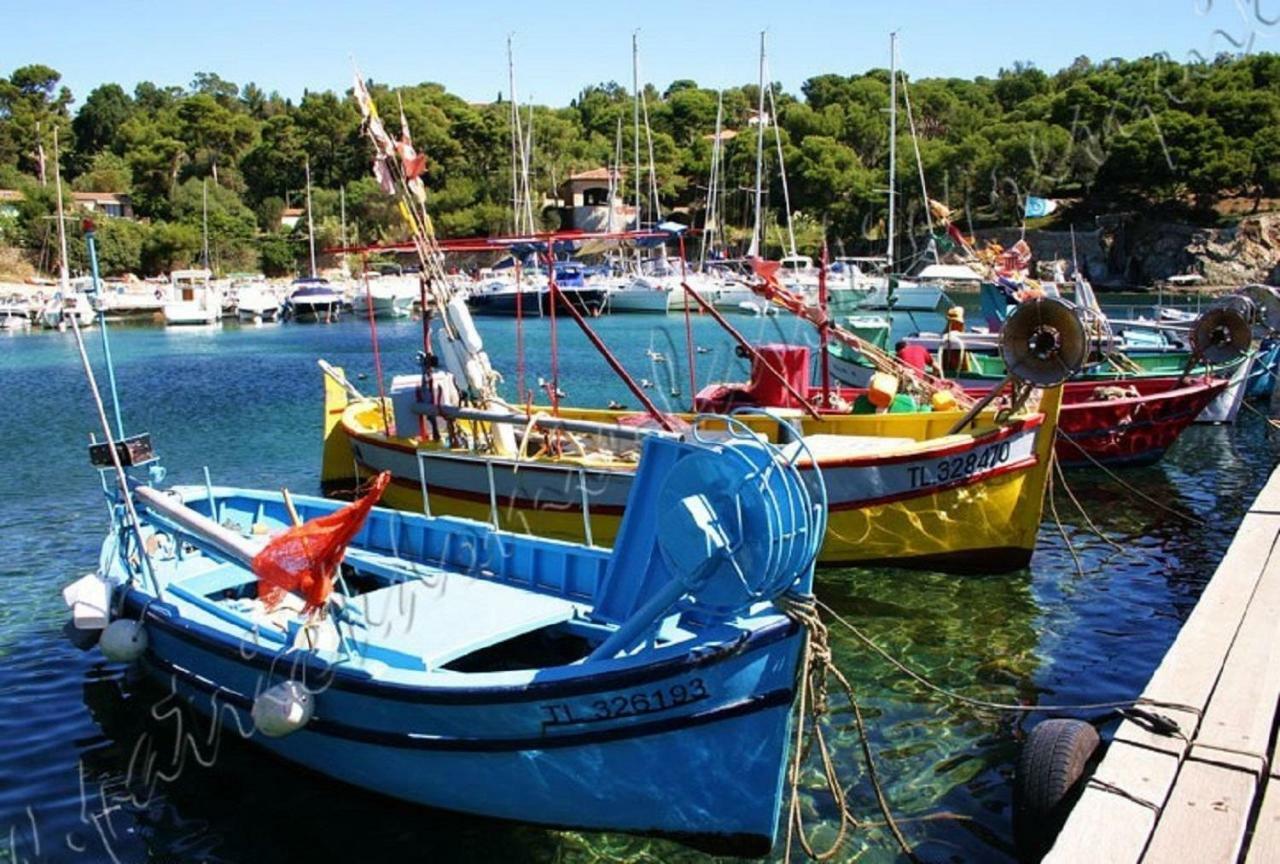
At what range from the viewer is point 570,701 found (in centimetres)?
643

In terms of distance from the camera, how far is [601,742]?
650cm

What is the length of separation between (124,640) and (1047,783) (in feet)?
24.4

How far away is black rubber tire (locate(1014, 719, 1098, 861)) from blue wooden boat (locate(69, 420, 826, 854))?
1.59 metres

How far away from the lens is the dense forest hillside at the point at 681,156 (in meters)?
66.6

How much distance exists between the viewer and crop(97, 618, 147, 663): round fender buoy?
8859mm

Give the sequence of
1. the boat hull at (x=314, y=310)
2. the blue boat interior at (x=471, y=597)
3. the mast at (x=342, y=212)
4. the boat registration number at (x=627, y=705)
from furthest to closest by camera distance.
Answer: the mast at (x=342, y=212) → the boat hull at (x=314, y=310) → the blue boat interior at (x=471, y=597) → the boat registration number at (x=627, y=705)

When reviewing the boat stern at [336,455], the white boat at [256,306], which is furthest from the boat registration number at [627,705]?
the white boat at [256,306]

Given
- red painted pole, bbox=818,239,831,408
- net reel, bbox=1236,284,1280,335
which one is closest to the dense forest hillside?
net reel, bbox=1236,284,1280,335

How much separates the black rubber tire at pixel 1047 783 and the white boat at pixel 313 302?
2691 inches

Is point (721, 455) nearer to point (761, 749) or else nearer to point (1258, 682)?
point (761, 749)

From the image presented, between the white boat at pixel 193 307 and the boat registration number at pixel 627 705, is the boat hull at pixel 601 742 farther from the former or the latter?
the white boat at pixel 193 307

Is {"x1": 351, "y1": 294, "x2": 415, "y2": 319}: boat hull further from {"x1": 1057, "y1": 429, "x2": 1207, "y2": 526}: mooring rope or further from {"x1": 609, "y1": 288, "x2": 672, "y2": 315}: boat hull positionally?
{"x1": 1057, "y1": 429, "x2": 1207, "y2": 526}: mooring rope

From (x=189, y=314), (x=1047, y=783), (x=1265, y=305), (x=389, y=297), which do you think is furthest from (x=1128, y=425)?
(x=189, y=314)

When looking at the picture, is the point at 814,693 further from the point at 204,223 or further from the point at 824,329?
the point at 204,223
